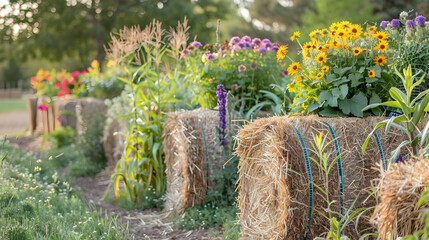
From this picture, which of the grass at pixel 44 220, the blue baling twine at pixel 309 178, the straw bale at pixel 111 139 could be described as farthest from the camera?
the straw bale at pixel 111 139

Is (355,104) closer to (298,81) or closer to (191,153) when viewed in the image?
(298,81)

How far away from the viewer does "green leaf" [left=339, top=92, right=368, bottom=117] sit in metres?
2.70

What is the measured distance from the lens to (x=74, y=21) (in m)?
18.7

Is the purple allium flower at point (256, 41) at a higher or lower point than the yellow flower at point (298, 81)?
higher

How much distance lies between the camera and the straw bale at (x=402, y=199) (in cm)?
165

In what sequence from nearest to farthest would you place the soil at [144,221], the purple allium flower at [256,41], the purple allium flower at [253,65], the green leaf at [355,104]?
the green leaf at [355,104] → the soil at [144,221] → the purple allium flower at [253,65] → the purple allium flower at [256,41]

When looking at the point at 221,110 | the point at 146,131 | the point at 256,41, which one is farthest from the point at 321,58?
the point at 146,131

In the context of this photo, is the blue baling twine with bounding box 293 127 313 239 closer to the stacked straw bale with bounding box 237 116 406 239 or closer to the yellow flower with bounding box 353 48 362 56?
the stacked straw bale with bounding box 237 116 406 239

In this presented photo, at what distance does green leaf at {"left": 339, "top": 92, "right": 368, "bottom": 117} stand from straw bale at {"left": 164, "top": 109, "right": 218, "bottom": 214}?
52.2 inches

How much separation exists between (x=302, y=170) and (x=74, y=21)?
59.5ft

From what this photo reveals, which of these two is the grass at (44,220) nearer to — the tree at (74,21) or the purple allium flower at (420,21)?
the purple allium flower at (420,21)

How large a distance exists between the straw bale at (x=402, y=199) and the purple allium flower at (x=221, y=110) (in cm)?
194

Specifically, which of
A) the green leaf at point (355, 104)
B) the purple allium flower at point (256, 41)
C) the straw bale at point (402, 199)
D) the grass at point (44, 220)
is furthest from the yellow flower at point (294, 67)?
the grass at point (44, 220)

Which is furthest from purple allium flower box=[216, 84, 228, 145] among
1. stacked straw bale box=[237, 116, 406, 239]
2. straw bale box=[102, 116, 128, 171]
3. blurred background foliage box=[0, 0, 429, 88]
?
blurred background foliage box=[0, 0, 429, 88]
